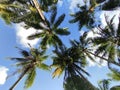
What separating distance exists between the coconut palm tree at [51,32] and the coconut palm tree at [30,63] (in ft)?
6.67

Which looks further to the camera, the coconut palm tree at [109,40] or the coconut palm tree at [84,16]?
the coconut palm tree at [84,16]

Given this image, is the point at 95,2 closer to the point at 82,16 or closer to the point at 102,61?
the point at 82,16

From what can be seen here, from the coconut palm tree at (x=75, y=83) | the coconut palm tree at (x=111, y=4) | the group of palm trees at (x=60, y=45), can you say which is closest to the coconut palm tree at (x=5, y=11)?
the group of palm trees at (x=60, y=45)

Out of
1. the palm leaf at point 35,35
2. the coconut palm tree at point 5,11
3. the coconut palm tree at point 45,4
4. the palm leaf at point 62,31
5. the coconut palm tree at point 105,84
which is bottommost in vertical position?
the coconut palm tree at point 105,84

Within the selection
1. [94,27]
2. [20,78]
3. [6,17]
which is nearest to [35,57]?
[20,78]

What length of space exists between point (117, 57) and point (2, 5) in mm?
11892

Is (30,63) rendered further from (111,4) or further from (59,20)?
(111,4)

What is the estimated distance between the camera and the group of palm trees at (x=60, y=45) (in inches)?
1145

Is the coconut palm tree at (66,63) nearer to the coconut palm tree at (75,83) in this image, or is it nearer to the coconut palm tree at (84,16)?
the coconut palm tree at (75,83)

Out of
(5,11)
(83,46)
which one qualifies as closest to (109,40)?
(83,46)

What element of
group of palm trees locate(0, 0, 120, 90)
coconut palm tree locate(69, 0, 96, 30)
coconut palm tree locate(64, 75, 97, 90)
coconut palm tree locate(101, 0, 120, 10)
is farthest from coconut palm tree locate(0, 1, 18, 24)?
coconut palm tree locate(101, 0, 120, 10)

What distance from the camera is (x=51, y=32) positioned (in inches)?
1262

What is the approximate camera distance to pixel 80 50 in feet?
102

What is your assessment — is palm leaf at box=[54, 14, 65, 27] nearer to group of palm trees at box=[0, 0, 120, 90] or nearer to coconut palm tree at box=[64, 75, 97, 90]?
group of palm trees at box=[0, 0, 120, 90]
